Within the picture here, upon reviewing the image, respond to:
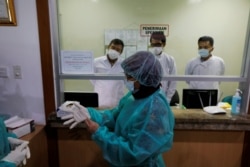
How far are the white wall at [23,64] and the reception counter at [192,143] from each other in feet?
0.65

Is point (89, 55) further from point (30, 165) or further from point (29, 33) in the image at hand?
point (30, 165)

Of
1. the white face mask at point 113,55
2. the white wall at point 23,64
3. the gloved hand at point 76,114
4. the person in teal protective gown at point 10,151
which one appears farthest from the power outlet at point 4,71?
the white face mask at point 113,55

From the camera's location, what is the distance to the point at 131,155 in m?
0.89

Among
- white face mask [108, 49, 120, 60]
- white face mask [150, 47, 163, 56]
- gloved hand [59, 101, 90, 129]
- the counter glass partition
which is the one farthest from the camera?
the counter glass partition

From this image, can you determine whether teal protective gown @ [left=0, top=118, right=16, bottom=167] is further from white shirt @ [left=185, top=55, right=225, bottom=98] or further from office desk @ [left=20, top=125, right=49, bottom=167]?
white shirt @ [left=185, top=55, right=225, bottom=98]

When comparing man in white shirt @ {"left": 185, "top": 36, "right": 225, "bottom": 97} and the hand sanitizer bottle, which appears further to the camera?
man in white shirt @ {"left": 185, "top": 36, "right": 225, "bottom": 97}

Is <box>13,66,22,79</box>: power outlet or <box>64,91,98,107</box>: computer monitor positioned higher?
<box>13,66,22,79</box>: power outlet

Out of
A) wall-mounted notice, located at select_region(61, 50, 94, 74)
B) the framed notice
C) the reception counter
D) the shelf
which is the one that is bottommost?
the reception counter

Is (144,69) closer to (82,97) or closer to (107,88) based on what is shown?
(82,97)

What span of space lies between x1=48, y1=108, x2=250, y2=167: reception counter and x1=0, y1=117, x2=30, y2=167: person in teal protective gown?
374 mm

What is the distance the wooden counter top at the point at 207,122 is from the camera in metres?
1.39

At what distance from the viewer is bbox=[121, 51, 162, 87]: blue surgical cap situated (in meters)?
0.94

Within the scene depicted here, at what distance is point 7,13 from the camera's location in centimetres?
132

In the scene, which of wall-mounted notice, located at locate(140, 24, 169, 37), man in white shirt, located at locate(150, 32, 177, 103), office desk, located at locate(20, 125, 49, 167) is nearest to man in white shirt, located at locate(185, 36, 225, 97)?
man in white shirt, located at locate(150, 32, 177, 103)
